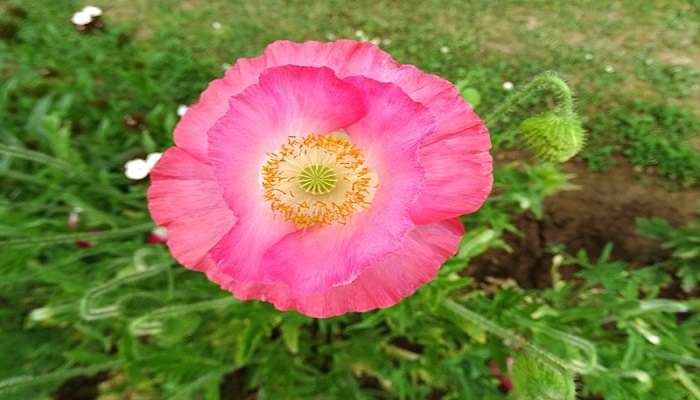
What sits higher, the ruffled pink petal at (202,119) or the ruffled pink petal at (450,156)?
the ruffled pink petal at (202,119)

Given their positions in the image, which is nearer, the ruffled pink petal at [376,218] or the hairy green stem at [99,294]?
the ruffled pink petal at [376,218]

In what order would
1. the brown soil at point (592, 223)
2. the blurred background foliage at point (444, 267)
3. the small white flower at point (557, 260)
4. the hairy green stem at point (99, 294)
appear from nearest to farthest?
the hairy green stem at point (99, 294) → the blurred background foliage at point (444, 267) → the small white flower at point (557, 260) → the brown soil at point (592, 223)

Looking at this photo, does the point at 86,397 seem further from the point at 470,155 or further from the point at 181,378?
the point at 470,155

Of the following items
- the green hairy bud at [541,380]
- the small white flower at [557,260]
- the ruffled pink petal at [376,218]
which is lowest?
the small white flower at [557,260]

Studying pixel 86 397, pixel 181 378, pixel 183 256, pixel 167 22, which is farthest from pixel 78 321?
pixel 167 22

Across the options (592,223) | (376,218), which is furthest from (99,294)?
(592,223)

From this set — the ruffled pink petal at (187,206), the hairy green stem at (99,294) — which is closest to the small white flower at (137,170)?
the hairy green stem at (99,294)

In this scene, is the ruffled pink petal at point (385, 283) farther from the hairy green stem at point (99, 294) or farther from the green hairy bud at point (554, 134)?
the hairy green stem at point (99, 294)
